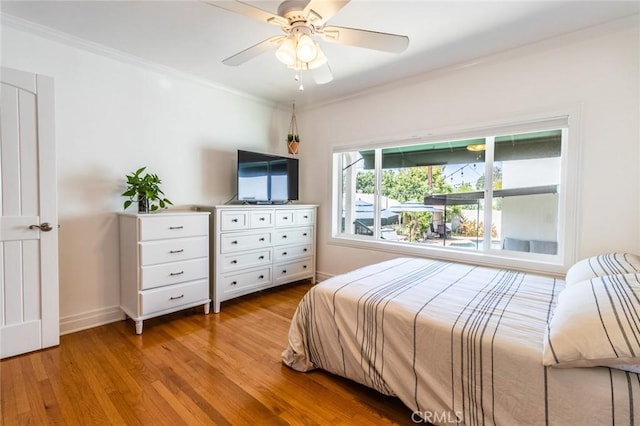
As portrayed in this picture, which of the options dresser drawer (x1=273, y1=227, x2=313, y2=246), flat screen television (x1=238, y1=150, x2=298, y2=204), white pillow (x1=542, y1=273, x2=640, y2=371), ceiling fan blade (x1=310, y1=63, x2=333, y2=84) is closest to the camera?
white pillow (x1=542, y1=273, x2=640, y2=371)

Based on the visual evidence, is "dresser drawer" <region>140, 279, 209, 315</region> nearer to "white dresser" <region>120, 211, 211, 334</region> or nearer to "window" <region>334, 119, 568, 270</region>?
"white dresser" <region>120, 211, 211, 334</region>

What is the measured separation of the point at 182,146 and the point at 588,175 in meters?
3.64

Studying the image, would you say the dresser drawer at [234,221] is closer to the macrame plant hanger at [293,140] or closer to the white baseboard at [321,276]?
the macrame plant hanger at [293,140]

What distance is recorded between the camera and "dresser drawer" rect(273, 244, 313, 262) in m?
3.53

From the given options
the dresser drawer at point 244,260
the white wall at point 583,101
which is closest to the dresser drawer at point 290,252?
the dresser drawer at point 244,260

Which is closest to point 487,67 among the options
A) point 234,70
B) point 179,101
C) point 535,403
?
point 234,70

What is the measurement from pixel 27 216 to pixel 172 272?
106cm

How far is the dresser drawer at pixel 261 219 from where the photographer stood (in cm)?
325

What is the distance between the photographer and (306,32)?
5.61 feet

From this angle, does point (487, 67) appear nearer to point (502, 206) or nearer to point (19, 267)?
point (502, 206)

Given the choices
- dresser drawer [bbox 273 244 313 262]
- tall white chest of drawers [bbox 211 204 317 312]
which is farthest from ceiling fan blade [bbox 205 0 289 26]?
dresser drawer [bbox 273 244 313 262]

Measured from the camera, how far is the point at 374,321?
1.63 m

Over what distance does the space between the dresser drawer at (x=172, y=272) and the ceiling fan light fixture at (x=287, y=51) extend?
76.8 inches

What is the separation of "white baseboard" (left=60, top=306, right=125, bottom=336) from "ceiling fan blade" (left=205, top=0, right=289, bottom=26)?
8.72ft
